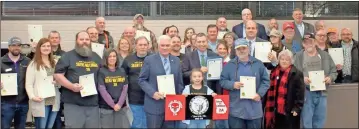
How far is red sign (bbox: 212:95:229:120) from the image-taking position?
5641 mm

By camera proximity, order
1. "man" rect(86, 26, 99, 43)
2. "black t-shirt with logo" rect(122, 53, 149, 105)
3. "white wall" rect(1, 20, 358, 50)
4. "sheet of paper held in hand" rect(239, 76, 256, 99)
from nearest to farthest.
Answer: "sheet of paper held in hand" rect(239, 76, 256, 99), "black t-shirt with logo" rect(122, 53, 149, 105), "man" rect(86, 26, 99, 43), "white wall" rect(1, 20, 358, 50)

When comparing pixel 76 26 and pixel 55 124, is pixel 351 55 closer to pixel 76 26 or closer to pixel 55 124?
pixel 55 124

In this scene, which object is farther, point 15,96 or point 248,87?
point 15,96

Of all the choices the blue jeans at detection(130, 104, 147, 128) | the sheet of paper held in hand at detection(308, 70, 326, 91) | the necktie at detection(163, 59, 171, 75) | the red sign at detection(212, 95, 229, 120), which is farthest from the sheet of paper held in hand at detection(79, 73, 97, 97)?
the sheet of paper held in hand at detection(308, 70, 326, 91)

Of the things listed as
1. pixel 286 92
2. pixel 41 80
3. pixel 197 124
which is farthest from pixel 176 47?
pixel 41 80

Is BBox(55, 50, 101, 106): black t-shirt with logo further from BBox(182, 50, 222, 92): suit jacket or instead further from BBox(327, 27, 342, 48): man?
BBox(327, 27, 342, 48): man

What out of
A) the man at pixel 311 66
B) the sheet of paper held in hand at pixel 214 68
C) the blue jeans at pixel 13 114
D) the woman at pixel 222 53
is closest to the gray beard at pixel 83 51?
the blue jeans at pixel 13 114

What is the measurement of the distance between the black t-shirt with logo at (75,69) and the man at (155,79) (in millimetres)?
562

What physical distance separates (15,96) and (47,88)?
1.46ft

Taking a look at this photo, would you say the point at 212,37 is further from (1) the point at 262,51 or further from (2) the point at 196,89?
(2) the point at 196,89

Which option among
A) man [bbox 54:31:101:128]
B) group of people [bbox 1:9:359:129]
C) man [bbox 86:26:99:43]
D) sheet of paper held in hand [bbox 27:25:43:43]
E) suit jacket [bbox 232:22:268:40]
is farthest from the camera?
suit jacket [bbox 232:22:268:40]

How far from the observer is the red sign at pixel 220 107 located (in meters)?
5.64

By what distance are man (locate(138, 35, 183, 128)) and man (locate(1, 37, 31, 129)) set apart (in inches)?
64.2

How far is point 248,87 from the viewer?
18.7 feet
